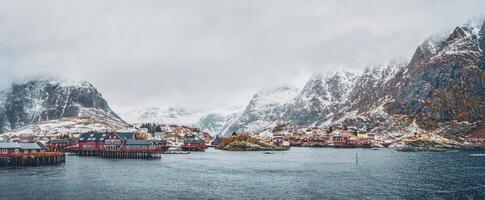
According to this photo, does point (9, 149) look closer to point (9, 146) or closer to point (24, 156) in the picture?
point (9, 146)

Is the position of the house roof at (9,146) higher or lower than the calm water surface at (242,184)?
higher

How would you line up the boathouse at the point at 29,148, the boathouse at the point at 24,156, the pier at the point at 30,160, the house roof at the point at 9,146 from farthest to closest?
the boathouse at the point at 29,148 < the house roof at the point at 9,146 < the boathouse at the point at 24,156 < the pier at the point at 30,160

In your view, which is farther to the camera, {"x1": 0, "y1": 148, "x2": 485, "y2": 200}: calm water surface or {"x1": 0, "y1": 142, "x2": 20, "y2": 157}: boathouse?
{"x1": 0, "y1": 142, "x2": 20, "y2": 157}: boathouse

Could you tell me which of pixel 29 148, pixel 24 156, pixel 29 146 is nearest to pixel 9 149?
pixel 24 156

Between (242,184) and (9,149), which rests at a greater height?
(9,149)

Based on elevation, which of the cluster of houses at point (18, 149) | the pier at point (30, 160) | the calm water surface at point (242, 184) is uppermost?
the cluster of houses at point (18, 149)

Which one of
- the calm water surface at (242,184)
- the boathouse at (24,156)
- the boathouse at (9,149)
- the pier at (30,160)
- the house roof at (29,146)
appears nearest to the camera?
the calm water surface at (242,184)

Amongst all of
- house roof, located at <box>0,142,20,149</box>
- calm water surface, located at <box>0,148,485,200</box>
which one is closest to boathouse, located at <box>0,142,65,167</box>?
house roof, located at <box>0,142,20,149</box>

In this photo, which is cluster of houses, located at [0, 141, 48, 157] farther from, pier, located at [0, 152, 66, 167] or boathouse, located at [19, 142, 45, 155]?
A: pier, located at [0, 152, 66, 167]

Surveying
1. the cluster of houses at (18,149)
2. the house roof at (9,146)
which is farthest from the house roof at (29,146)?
the house roof at (9,146)

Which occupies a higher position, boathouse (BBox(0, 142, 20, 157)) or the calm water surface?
boathouse (BBox(0, 142, 20, 157))

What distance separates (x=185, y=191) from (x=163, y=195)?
6676 millimetres

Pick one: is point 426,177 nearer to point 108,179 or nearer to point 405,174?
point 405,174

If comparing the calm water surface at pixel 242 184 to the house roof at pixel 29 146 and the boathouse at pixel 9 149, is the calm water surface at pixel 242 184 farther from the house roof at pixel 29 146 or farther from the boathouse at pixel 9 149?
the house roof at pixel 29 146
